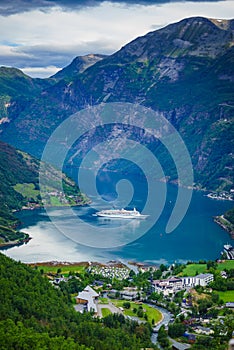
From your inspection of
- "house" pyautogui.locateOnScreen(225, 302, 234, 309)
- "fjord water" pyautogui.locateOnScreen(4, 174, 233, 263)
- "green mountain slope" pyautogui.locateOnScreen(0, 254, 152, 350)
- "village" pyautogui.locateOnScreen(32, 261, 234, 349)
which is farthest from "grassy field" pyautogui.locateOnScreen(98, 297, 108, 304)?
"fjord water" pyautogui.locateOnScreen(4, 174, 233, 263)

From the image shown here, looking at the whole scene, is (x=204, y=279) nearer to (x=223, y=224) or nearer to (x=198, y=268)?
(x=198, y=268)

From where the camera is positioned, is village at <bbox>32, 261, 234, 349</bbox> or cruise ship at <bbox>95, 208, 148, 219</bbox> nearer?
village at <bbox>32, 261, 234, 349</bbox>

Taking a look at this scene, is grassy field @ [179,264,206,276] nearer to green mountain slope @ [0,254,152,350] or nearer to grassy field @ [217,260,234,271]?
grassy field @ [217,260,234,271]

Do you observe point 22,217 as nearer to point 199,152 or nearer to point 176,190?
point 176,190

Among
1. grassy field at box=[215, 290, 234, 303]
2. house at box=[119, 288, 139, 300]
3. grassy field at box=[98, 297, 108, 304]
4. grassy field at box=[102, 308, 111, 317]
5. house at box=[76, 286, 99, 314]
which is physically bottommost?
grassy field at box=[102, 308, 111, 317]

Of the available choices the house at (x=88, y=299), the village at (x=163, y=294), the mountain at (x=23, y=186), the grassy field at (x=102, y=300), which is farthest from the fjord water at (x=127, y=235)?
the grassy field at (x=102, y=300)

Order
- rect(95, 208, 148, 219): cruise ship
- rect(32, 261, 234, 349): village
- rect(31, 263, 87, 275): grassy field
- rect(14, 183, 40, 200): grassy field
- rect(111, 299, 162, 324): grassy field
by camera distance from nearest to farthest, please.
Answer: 1. rect(32, 261, 234, 349): village
2. rect(111, 299, 162, 324): grassy field
3. rect(31, 263, 87, 275): grassy field
4. rect(95, 208, 148, 219): cruise ship
5. rect(14, 183, 40, 200): grassy field

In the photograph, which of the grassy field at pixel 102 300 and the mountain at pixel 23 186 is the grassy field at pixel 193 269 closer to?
the grassy field at pixel 102 300
